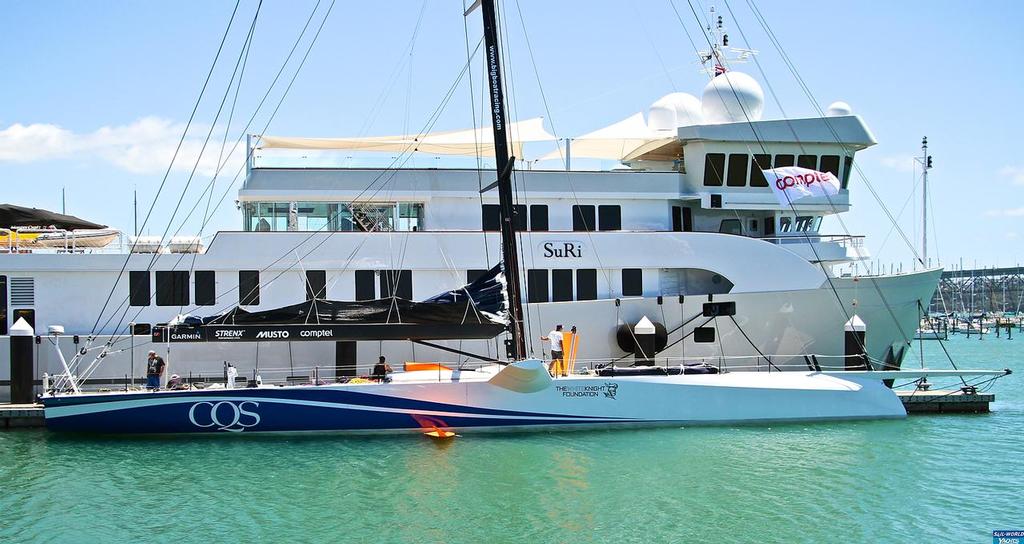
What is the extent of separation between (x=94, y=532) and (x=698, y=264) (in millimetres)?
13142

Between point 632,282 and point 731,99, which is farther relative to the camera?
point 731,99

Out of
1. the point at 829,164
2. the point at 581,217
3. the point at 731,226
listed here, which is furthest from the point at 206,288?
the point at 829,164

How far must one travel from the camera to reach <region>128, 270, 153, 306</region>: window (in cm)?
1900

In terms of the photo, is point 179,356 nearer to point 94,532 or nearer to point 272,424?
point 272,424

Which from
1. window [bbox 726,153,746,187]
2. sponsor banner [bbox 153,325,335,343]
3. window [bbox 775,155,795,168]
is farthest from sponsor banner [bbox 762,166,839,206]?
sponsor banner [bbox 153,325,335,343]

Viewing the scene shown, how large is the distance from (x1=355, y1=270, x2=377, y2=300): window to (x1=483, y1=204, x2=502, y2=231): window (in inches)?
118

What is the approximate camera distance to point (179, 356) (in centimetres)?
1859

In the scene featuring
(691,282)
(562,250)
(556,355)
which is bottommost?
(556,355)

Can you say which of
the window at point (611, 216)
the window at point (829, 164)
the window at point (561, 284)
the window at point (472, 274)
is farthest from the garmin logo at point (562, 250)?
the window at point (829, 164)

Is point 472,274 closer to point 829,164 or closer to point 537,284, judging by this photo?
point 537,284

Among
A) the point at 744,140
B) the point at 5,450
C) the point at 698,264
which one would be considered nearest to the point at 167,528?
the point at 5,450

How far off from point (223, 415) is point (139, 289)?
14.8ft

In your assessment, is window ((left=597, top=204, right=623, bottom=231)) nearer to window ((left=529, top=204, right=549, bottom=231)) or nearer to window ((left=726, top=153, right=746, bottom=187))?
window ((left=529, top=204, right=549, bottom=231))

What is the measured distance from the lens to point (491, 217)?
69.5 ft
